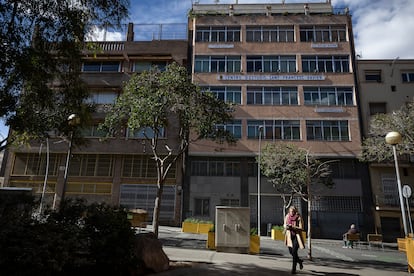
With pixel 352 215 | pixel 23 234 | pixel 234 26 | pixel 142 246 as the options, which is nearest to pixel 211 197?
pixel 352 215

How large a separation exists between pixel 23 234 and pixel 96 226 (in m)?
1.50

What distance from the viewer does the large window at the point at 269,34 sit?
109ft

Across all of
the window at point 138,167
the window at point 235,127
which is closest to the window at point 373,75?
the window at point 235,127

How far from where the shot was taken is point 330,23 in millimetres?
33031

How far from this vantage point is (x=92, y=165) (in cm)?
3144

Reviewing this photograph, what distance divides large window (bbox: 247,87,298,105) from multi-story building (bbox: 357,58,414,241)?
6.49m

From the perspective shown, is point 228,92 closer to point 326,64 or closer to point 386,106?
point 326,64

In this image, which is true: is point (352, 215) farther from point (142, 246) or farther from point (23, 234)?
point (23, 234)

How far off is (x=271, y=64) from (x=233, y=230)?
22.9 metres

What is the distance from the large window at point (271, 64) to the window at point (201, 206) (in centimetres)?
1330

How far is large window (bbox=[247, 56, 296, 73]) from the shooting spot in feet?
105

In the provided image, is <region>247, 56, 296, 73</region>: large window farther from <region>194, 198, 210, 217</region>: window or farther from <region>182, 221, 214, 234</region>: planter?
<region>182, 221, 214, 234</region>: planter

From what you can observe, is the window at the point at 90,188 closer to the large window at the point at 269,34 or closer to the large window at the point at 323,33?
the large window at the point at 269,34

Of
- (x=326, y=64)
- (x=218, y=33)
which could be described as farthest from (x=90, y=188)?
(x=326, y=64)
